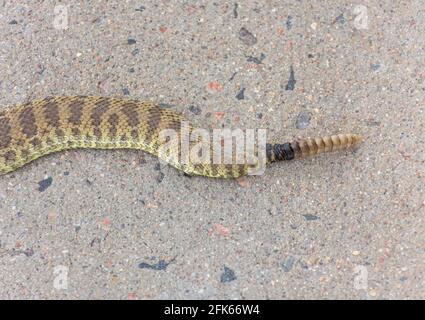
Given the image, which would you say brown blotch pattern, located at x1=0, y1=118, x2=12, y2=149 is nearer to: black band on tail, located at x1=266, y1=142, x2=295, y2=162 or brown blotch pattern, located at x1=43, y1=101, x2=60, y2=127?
brown blotch pattern, located at x1=43, y1=101, x2=60, y2=127

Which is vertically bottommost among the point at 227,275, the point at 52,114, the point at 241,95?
the point at 227,275

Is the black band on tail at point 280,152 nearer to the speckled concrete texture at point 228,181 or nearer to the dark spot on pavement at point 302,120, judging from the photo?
the speckled concrete texture at point 228,181

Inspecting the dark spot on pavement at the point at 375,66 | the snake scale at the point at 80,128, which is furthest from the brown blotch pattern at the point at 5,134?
the dark spot on pavement at the point at 375,66

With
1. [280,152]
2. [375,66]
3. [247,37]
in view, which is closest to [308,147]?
[280,152]

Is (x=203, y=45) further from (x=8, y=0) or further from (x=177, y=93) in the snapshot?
(x=8, y=0)

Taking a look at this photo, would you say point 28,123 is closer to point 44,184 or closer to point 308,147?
point 44,184

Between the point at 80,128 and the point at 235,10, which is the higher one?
the point at 235,10
